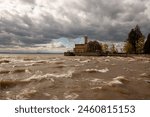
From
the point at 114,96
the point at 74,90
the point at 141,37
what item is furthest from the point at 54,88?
the point at 141,37

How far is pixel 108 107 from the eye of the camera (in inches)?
245

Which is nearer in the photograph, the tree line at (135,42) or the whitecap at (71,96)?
the whitecap at (71,96)

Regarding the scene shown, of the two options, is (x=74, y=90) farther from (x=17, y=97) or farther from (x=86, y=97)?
(x=17, y=97)

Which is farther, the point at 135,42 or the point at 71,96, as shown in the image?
the point at 135,42

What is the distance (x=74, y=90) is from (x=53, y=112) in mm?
3400

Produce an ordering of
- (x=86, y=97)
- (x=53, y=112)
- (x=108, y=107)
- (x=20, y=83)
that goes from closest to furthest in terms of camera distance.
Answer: (x=53, y=112) → (x=108, y=107) → (x=86, y=97) → (x=20, y=83)

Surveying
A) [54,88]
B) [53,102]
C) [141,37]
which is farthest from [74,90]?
[141,37]

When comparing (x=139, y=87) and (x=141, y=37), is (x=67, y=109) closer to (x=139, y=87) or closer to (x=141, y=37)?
(x=139, y=87)

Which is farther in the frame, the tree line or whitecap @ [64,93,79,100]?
the tree line

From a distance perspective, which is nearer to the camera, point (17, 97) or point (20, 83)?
point (17, 97)

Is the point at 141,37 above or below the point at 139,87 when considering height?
above

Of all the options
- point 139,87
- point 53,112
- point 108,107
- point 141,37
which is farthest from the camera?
point 141,37

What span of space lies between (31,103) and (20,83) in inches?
189

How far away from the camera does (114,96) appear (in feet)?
26.7
